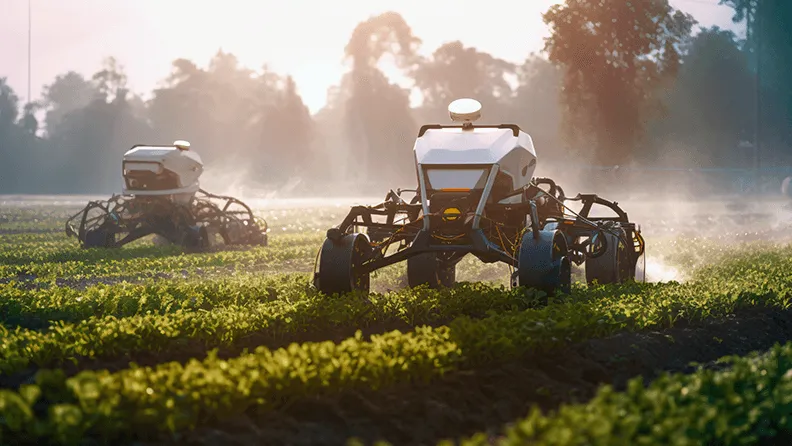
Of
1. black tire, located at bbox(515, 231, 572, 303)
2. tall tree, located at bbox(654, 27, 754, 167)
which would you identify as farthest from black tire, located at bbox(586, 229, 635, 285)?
tall tree, located at bbox(654, 27, 754, 167)

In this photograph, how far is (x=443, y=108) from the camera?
299ft

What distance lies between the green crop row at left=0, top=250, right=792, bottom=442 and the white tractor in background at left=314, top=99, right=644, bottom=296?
5.97 ft

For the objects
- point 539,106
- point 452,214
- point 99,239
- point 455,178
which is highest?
point 539,106

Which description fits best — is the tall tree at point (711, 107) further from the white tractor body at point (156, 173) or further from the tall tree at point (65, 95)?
the tall tree at point (65, 95)

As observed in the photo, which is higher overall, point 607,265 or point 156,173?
point 156,173

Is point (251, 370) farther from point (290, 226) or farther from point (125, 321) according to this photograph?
point (290, 226)

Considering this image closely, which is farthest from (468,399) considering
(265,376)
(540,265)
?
(540,265)

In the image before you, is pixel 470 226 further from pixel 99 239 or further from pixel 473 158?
pixel 99 239

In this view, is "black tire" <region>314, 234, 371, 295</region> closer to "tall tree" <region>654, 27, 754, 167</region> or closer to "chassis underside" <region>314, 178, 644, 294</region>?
"chassis underside" <region>314, 178, 644, 294</region>

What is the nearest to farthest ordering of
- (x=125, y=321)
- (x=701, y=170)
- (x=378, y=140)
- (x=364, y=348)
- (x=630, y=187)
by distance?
1. (x=364, y=348)
2. (x=125, y=321)
3. (x=630, y=187)
4. (x=701, y=170)
5. (x=378, y=140)

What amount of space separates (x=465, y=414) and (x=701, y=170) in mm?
62845

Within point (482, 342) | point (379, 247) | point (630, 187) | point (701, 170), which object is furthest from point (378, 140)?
point (482, 342)

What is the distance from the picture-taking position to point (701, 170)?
66.6 meters

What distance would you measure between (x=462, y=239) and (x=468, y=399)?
547cm
